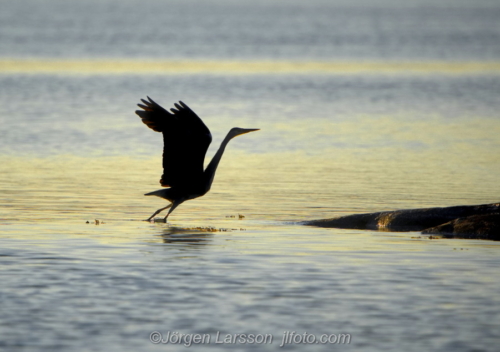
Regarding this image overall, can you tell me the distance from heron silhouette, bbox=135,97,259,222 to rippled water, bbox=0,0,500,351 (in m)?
0.48

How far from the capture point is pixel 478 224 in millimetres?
12125

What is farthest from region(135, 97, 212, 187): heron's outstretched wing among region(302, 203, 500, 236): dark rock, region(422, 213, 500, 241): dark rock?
region(422, 213, 500, 241): dark rock

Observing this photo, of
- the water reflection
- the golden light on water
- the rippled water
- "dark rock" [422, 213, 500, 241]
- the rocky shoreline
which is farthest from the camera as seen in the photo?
the golden light on water

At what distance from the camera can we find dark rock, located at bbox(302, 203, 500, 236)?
1271cm

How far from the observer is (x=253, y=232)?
490 inches

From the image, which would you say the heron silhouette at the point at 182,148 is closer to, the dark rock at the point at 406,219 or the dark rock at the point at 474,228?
the dark rock at the point at 406,219

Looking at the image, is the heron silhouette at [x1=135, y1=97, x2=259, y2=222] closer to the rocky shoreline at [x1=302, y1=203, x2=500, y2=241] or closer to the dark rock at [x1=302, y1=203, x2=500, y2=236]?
the rocky shoreline at [x1=302, y1=203, x2=500, y2=241]

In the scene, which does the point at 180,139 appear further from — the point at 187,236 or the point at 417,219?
the point at 417,219

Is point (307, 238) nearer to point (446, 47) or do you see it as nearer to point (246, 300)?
point (246, 300)

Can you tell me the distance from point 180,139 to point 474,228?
352cm

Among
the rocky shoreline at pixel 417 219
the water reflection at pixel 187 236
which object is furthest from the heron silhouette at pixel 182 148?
the rocky shoreline at pixel 417 219

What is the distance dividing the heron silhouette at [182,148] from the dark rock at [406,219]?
1.53 metres

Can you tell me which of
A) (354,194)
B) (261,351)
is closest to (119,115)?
(354,194)

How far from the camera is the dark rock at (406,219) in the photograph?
12711 millimetres
